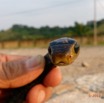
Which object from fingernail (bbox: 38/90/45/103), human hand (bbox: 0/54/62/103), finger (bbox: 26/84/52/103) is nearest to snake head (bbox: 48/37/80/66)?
human hand (bbox: 0/54/62/103)

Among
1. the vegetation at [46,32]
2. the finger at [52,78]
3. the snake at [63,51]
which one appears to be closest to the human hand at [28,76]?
the finger at [52,78]

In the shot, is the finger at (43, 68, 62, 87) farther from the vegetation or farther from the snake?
the vegetation

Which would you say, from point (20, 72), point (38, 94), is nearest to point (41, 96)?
point (38, 94)

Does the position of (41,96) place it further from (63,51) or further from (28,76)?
(63,51)

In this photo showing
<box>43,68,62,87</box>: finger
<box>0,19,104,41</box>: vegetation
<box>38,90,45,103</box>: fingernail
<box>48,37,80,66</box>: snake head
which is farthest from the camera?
<box>0,19,104,41</box>: vegetation

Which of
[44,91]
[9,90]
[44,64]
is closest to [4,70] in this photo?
[9,90]

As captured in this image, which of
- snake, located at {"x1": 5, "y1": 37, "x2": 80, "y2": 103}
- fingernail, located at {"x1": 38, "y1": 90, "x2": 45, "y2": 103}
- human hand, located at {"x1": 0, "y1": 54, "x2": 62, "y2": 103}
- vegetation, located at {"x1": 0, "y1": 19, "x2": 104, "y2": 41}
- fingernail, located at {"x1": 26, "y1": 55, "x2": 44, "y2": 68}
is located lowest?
vegetation, located at {"x1": 0, "y1": 19, "x2": 104, "y2": 41}

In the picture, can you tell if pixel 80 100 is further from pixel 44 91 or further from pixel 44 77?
pixel 44 77
